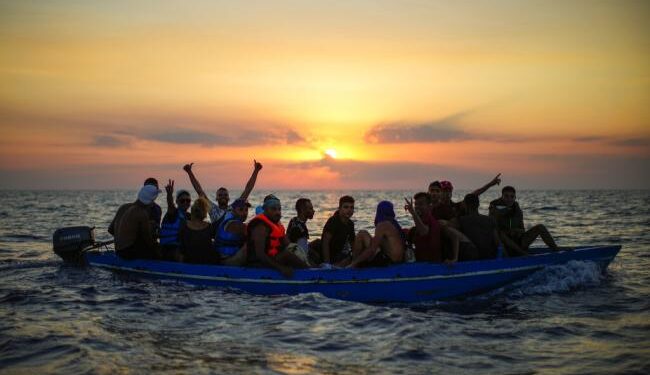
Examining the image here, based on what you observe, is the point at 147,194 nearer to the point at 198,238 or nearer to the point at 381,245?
the point at 198,238

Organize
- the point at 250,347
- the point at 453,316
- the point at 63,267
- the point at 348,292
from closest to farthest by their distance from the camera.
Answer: the point at 250,347 → the point at 453,316 → the point at 348,292 → the point at 63,267

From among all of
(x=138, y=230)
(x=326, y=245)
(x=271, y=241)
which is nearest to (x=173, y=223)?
(x=138, y=230)

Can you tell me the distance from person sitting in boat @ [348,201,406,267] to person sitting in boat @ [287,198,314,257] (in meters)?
1.28

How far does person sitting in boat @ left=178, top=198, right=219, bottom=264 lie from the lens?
11.7m

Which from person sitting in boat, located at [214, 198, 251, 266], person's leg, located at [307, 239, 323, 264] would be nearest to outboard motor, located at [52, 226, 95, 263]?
person sitting in boat, located at [214, 198, 251, 266]

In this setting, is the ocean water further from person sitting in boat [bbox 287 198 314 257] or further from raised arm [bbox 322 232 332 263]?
person sitting in boat [bbox 287 198 314 257]

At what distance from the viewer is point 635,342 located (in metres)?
8.33

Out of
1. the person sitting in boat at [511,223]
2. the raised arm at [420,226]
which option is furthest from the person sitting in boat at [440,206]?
the person sitting in boat at [511,223]

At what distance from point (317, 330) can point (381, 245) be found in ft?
8.53

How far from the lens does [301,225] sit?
11977 millimetres

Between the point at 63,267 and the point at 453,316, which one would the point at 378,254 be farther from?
the point at 63,267

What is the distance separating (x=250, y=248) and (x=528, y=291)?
5.74 m

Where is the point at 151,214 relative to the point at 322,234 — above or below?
above

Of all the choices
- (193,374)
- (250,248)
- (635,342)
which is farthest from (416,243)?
(193,374)
